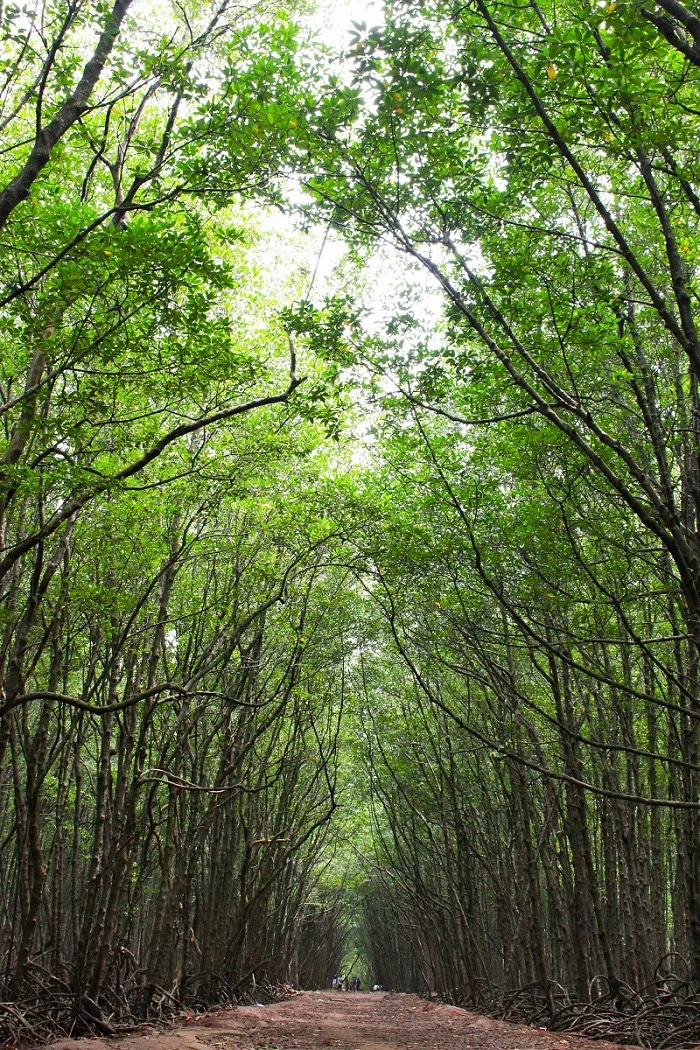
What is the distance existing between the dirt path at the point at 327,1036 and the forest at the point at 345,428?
548mm

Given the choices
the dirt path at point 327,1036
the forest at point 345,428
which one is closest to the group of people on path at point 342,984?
the forest at point 345,428

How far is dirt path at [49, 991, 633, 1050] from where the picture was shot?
6.61 m

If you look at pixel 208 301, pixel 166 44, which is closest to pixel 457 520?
pixel 208 301

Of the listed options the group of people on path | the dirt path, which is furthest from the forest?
the group of people on path

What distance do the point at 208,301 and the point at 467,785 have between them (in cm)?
1355

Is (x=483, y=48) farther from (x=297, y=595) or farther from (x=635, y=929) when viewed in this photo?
(x=635, y=929)

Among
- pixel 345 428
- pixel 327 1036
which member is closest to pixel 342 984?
pixel 327 1036

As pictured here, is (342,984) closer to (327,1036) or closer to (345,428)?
(327,1036)

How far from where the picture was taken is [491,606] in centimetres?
995

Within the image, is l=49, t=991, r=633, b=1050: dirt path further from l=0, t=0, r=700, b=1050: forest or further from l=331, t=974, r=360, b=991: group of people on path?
l=331, t=974, r=360, b=991: group of people on path

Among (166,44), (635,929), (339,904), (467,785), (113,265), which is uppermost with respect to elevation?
(166,44)

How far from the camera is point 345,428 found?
29.5 feet

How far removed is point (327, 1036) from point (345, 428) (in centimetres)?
796

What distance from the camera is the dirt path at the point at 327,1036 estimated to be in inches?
260
